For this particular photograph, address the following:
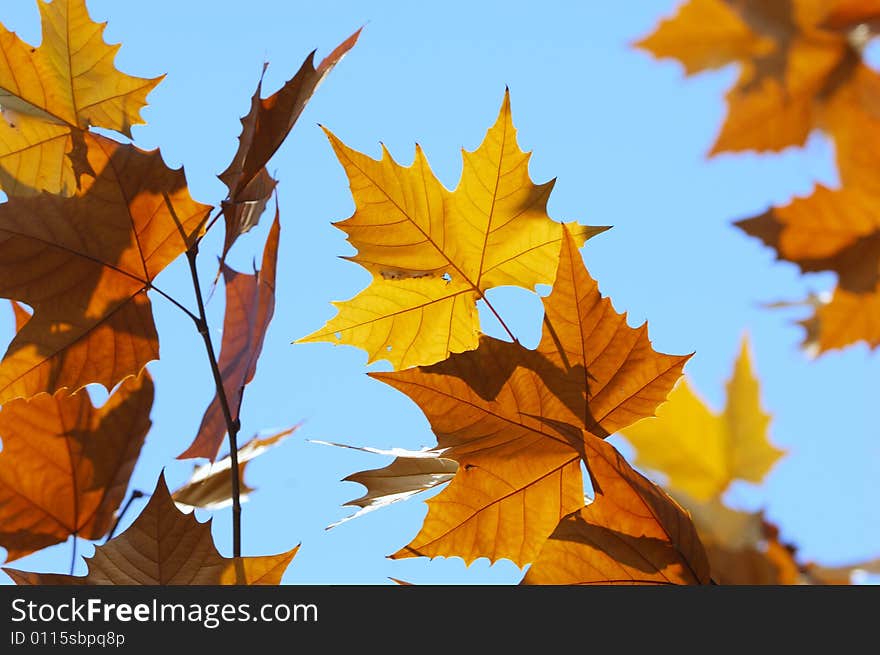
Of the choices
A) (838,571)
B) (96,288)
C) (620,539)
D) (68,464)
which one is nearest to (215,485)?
(68,464)

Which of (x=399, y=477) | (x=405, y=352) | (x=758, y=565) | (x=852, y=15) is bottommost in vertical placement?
(x=758, y=565)

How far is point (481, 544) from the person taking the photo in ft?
1.79

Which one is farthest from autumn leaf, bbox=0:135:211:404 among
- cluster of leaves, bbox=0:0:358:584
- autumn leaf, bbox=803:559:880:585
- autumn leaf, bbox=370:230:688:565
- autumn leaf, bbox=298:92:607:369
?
autumn leaf, bbox=803:559:880:585

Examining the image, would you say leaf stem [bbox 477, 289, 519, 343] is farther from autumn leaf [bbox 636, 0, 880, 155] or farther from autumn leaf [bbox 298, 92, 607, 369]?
autumn leaf [bbox 636, 0, 880, 155]

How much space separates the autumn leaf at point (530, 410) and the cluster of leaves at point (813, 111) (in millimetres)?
180

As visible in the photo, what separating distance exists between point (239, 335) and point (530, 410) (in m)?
0.31

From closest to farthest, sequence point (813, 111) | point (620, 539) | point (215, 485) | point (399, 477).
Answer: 1. point (620, 539)
2. point (399, 477)
3. point (215, 485)
4. point (813, 111)

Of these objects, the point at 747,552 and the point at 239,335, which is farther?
the point at 239,335

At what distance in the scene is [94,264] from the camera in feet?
2.09

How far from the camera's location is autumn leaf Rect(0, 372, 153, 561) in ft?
2.29

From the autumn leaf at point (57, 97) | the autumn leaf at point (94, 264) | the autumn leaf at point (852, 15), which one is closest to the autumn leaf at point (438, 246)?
the autumn leaf at point (94, 264)

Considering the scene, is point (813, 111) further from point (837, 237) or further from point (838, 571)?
point (838, 571)

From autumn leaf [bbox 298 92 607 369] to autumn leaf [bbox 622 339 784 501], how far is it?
141 mm

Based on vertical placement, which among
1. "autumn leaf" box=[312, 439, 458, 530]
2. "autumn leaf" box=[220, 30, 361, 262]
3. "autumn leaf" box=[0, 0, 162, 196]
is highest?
"autumn leaf" box=[0, 0, 162, 196]
